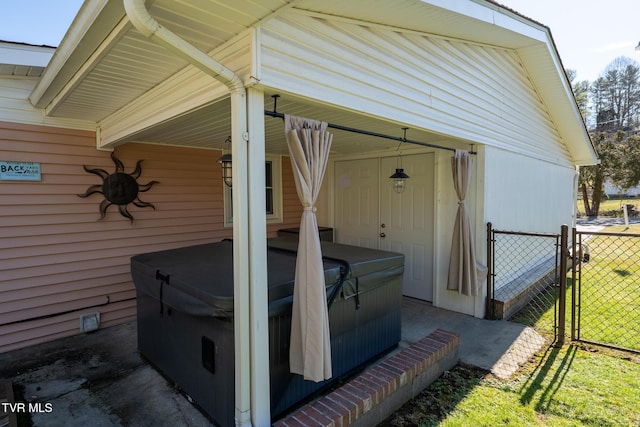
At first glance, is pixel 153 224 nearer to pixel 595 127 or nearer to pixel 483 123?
pixel 483 123

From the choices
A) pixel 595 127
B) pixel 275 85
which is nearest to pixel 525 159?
pixel 275 85

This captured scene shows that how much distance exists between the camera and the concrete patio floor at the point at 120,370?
8.00 feet

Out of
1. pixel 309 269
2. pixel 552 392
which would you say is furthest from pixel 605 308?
pixel 309 269

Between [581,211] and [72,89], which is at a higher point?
[72,89]

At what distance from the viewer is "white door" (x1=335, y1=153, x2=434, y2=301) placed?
4926 millimetres

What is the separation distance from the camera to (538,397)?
262 centimetres

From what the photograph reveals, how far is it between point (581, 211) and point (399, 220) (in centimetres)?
1885

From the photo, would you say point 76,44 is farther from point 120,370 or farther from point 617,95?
point 617,95

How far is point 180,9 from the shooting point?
1.70 meters

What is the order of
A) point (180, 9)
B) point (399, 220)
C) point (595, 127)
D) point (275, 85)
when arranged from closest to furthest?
point (180, 9), point (275, 85), point (399, 220), point (595, 127)

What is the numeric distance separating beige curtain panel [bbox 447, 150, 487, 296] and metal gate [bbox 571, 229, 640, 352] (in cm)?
100

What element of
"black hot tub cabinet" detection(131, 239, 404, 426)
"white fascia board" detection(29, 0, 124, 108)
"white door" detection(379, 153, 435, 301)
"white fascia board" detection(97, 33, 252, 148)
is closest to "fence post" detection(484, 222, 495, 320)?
"white door" detection(379, 153, 435, 301)

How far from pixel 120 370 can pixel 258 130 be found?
2670mm

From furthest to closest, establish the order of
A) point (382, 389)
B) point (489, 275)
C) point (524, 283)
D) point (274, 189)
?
1. point (274, 189)
2. point (524, 283)
3. point (489, 275)
4. point (382, 389)
